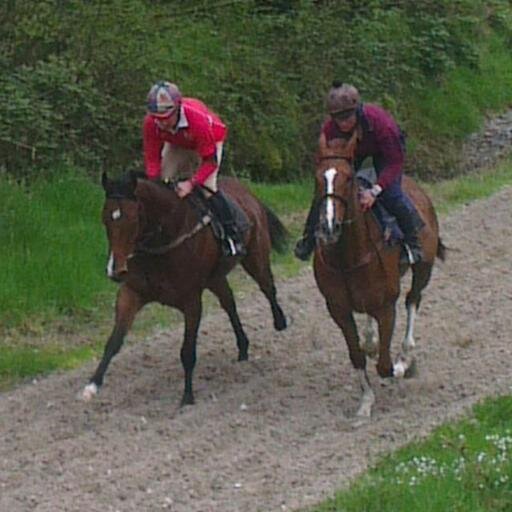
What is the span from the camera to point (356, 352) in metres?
10.5

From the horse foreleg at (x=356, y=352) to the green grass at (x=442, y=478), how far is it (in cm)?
134

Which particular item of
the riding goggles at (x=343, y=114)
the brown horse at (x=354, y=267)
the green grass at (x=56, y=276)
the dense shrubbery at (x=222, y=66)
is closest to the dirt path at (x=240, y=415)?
the brown horse at (x=354, y=267)

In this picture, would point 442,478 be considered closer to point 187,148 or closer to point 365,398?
point 365,398

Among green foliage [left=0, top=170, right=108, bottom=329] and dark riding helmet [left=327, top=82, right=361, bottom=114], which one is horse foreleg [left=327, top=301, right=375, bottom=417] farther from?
green foliage [left=0, top=170, right=108, bottom=329]

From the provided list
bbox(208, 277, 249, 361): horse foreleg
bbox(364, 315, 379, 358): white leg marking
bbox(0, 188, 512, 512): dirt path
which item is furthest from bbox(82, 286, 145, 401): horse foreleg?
bbox(364, 315, 379, 358): white leg marking

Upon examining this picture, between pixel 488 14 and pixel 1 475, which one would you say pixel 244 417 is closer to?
pixel 1 475

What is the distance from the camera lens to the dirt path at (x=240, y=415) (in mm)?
8992

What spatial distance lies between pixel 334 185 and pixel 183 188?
5.33ft

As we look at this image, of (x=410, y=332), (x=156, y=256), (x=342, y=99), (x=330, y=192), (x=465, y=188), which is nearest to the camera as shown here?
(x=330, y=192)

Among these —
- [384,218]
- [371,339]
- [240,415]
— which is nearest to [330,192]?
[384,218]

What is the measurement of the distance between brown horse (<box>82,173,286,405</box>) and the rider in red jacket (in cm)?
18

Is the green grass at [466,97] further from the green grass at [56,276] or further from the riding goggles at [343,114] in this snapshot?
the riding goggles at [343,114]

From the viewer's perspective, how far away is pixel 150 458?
963 cm

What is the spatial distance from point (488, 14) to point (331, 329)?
15.4 meters
